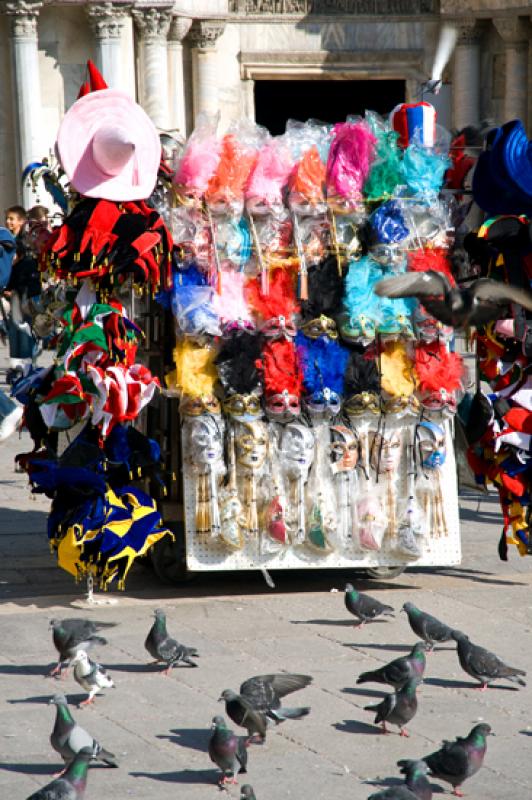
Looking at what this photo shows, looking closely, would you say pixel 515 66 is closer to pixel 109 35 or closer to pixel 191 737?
pixel 109 35

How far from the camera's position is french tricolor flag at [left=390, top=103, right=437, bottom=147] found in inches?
346

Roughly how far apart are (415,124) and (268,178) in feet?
3.14

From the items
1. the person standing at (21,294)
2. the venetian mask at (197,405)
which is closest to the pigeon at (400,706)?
A: the venetian mask at (197,405)

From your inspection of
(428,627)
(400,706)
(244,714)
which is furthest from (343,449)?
(244,714)

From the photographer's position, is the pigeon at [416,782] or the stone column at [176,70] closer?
the pigeon at [416,782]

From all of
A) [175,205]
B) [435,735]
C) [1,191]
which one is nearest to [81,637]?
[435,735]

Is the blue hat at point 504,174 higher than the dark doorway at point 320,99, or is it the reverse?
the dark doorway at point 320,99

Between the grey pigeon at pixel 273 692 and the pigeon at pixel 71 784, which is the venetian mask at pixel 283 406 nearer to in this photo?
the grey pigeon at pixel 273 692

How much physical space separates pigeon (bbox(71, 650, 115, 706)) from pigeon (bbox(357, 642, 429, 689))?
1.16 meters

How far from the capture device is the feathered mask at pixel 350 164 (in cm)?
848

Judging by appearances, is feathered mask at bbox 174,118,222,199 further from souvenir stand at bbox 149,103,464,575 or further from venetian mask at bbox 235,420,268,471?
venetian mask at bbox 235,420,268,471

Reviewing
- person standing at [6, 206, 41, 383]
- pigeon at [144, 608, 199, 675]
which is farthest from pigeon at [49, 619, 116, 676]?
person standing at [6, 206, 41, 383]

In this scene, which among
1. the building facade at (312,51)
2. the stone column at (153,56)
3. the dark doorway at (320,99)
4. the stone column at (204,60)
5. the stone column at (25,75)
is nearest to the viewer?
the stone column at (25,75)

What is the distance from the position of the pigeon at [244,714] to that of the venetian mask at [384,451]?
261cm
